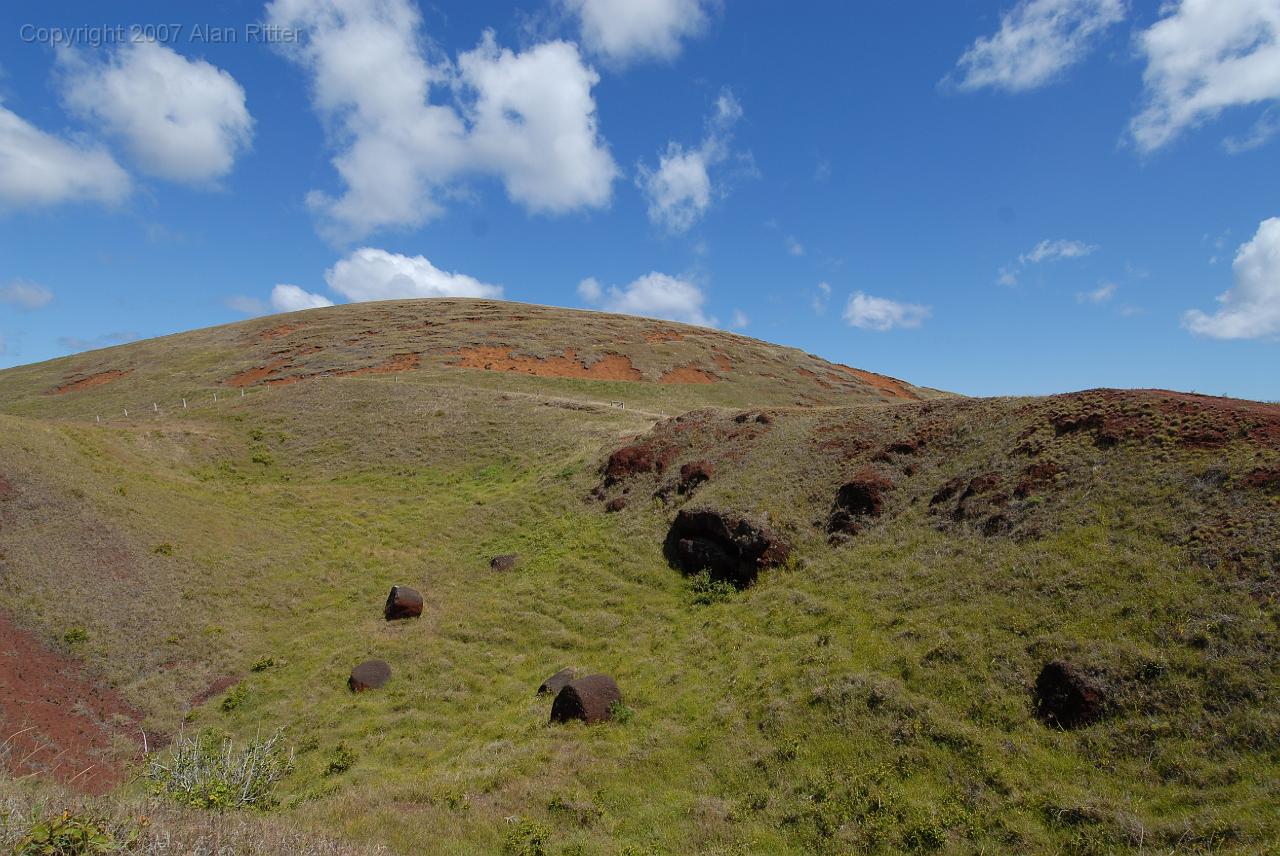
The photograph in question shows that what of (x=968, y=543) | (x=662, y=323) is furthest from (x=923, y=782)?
(x=662, y=323)

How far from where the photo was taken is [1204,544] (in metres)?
12.4

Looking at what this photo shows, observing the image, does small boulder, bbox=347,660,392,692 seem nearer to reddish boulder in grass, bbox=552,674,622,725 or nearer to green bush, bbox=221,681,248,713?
green bush, bbox=221,681,248,713

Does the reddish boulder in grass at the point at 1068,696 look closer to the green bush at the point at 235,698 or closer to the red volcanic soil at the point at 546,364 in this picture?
the green bush at the point at 235,698

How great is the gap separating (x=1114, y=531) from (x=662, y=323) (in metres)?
80.5

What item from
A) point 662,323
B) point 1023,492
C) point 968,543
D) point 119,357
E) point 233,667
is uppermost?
point 662,323

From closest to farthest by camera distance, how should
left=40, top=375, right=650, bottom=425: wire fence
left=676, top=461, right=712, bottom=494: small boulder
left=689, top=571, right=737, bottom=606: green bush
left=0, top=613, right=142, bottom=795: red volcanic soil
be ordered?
left=0, top=613, right=142, bottom=795: red volcanic soil < left=689, top=571, right=737, bottom=606: green bush < left=676, top=461, right=712, bottom=494: small boulder < left=40, top=375, right=650, bottom=425: wire fence

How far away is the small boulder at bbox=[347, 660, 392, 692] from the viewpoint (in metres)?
16.6

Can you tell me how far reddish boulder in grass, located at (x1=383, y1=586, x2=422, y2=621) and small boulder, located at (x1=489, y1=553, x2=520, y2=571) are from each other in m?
3.85

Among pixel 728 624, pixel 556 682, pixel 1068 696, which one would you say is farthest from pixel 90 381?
pixel 1068 696

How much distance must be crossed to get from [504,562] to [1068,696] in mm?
19157

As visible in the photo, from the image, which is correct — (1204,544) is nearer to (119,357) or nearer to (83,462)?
(83,462)

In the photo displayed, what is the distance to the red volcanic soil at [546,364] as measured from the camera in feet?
209

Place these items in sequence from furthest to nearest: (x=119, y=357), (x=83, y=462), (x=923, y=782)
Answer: (x=119, y=357)
(x=83, y=462)
(x=923, y=782)

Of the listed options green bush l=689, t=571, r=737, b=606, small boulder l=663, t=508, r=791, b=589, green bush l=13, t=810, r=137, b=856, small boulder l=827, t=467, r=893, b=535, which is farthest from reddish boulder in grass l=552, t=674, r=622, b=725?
green bush l=13, t=810, r=137, b=856
